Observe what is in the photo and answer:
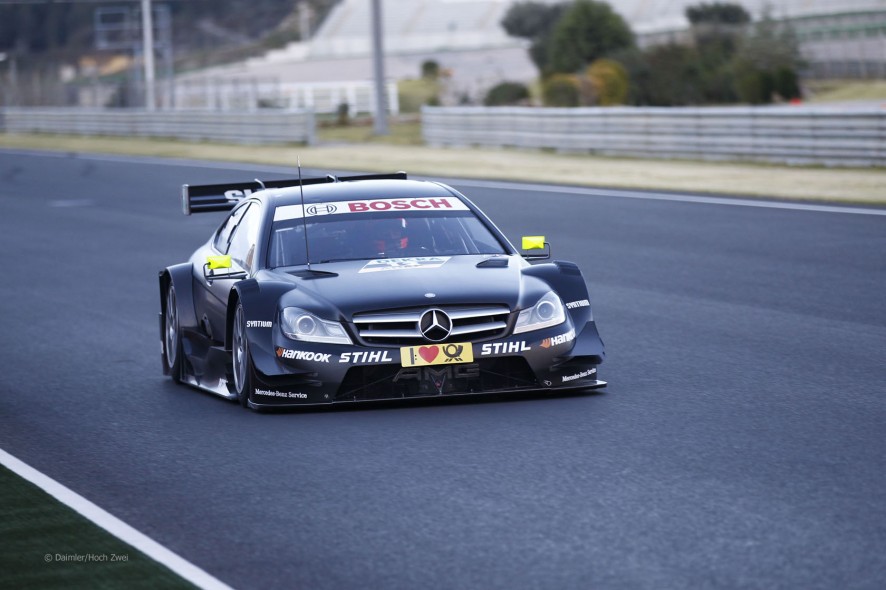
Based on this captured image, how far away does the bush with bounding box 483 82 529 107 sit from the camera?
194ft

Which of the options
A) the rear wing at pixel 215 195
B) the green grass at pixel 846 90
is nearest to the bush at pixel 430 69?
the green grass at pixel 846 90

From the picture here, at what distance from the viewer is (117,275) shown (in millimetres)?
17406

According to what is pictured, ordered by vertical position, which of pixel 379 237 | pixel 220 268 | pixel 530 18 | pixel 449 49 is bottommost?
pixel 220 268

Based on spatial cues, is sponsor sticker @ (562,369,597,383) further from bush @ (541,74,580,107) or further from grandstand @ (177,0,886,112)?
grandstand @ (177,0,886,112)

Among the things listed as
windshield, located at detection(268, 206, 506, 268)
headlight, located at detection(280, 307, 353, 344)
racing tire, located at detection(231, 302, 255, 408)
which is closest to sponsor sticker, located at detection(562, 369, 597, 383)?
windshield, located at detection(268, 206, 506, 268)

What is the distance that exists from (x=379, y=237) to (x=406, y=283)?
97 cm

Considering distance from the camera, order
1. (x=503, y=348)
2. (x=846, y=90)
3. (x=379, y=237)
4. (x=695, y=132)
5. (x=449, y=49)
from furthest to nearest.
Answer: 1. (x=449, y=49)
2. (x=846, y=90)
3. (x=695, y=132)
4. (x=379, y=237)
5. (x=503, y=348)

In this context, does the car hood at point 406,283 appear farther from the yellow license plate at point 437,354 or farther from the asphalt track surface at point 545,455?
the asphalt track surface at point 545,455

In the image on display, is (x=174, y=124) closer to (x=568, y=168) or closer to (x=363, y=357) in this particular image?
(x=568, y=168)

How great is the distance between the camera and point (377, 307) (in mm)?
8703

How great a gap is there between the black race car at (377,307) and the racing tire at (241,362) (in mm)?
14

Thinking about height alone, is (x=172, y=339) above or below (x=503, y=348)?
below

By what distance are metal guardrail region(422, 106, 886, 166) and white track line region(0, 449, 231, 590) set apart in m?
19.5

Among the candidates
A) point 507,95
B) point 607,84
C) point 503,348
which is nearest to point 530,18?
point 507,95
